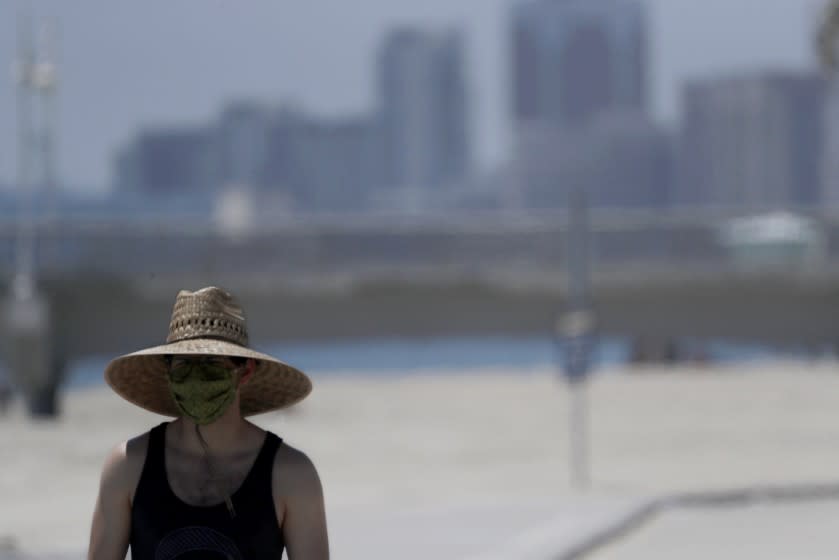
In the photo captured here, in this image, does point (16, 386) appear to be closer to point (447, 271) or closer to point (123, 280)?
point (123, 280)

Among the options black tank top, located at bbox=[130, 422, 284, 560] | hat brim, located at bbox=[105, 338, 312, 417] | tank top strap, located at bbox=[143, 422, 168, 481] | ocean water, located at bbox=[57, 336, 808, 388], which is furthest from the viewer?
ocean water, located at bbox=[57, 336, 808, 388]

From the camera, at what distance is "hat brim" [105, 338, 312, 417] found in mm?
4055

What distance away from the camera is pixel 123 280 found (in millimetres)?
51250

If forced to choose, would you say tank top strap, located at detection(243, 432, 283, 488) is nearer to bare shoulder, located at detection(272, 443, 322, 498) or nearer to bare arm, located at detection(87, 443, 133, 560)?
bare shoulder, located at detection(272, 443, 322, 498)

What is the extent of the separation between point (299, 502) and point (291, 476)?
7 centimetres

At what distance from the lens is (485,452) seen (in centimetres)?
2255

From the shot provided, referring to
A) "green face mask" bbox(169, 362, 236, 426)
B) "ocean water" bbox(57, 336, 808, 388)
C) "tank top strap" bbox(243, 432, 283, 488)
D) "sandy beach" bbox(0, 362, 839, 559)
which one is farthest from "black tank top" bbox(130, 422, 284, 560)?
"ocean water" bbox(57, 336, 808, 388)

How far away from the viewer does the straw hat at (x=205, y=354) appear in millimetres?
3982

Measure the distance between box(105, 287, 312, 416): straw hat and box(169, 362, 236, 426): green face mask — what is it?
0.05 m

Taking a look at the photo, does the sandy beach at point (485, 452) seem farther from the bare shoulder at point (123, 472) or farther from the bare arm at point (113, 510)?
the bare shoulder at point (123, 472)

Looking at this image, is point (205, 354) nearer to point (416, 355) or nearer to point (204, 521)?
point (204, 521)

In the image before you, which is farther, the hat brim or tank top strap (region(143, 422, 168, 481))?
the hat brim

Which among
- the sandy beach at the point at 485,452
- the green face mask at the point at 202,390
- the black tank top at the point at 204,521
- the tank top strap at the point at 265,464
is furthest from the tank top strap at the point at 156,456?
the sandy beach at the point at 485,452

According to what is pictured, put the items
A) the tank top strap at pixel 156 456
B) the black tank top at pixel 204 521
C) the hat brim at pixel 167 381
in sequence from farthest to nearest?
the hat brim at pixel 167 381
the tank top strap at pixel 156 456
the black tank top at pixel 204 521
